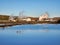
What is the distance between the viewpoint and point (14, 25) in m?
2.62

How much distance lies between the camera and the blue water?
239 centimetres

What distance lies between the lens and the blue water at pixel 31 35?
2.39 m

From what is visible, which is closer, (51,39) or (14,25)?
(51,39)

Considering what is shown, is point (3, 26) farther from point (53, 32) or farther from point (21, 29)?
point (53, 32)

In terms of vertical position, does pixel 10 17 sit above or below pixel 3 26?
above

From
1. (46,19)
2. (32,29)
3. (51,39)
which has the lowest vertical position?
(51,39)

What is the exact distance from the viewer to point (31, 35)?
2.48 metres

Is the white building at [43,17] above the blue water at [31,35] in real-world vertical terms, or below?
above

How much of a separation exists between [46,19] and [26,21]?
348 millimetres

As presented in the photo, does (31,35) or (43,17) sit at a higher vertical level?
(43,17)

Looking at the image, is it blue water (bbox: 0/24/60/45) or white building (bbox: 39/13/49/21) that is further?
A: white building (bbox: 39/13/49/21)

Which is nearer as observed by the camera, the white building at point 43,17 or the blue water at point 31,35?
the blue water at point 31,35

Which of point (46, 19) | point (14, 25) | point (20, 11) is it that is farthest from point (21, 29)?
point (46, 19)

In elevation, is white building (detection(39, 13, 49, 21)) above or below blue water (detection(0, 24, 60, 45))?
above
